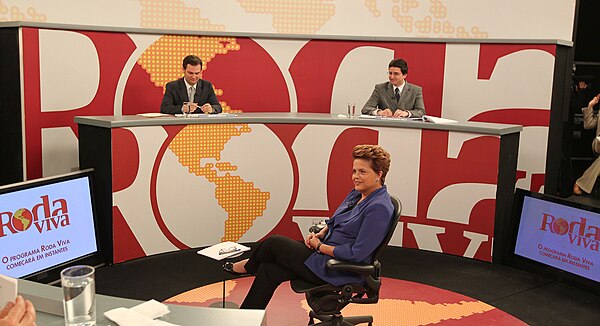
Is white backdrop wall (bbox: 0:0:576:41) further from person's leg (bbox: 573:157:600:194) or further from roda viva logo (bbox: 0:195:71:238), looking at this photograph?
roda viva logo (bbox: 0:195:71:238)

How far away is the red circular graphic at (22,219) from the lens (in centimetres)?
422

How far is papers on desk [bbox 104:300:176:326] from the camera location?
1.99 metres

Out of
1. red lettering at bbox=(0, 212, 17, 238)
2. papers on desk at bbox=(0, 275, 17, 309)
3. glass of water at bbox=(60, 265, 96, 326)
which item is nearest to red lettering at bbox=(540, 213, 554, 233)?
red lettering at bbox=(0, 212, 17, 238)

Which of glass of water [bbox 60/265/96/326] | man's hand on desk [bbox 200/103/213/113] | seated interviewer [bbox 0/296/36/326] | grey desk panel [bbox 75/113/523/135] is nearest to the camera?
seated interviewer [bbox 0/296/36/326]

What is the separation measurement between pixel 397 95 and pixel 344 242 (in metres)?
3.03

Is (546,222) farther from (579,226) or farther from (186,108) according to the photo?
(186,108)

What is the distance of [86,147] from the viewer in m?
5.21

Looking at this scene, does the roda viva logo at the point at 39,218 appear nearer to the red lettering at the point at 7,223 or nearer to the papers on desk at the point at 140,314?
the red lettering at the point at 7,223

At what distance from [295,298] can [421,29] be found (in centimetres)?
368

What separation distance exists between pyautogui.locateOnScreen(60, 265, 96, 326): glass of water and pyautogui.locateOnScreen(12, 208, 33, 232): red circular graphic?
2.53 m

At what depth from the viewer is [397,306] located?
4465mm

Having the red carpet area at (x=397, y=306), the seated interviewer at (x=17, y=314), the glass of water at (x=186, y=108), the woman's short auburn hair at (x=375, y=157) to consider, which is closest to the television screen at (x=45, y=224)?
the red carpet area at (x=397, y=306)

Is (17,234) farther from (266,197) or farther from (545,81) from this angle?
(545,81)

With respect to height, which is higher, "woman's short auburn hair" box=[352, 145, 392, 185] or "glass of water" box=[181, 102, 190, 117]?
"glass of water" box=[181, 102, 190, 117]
